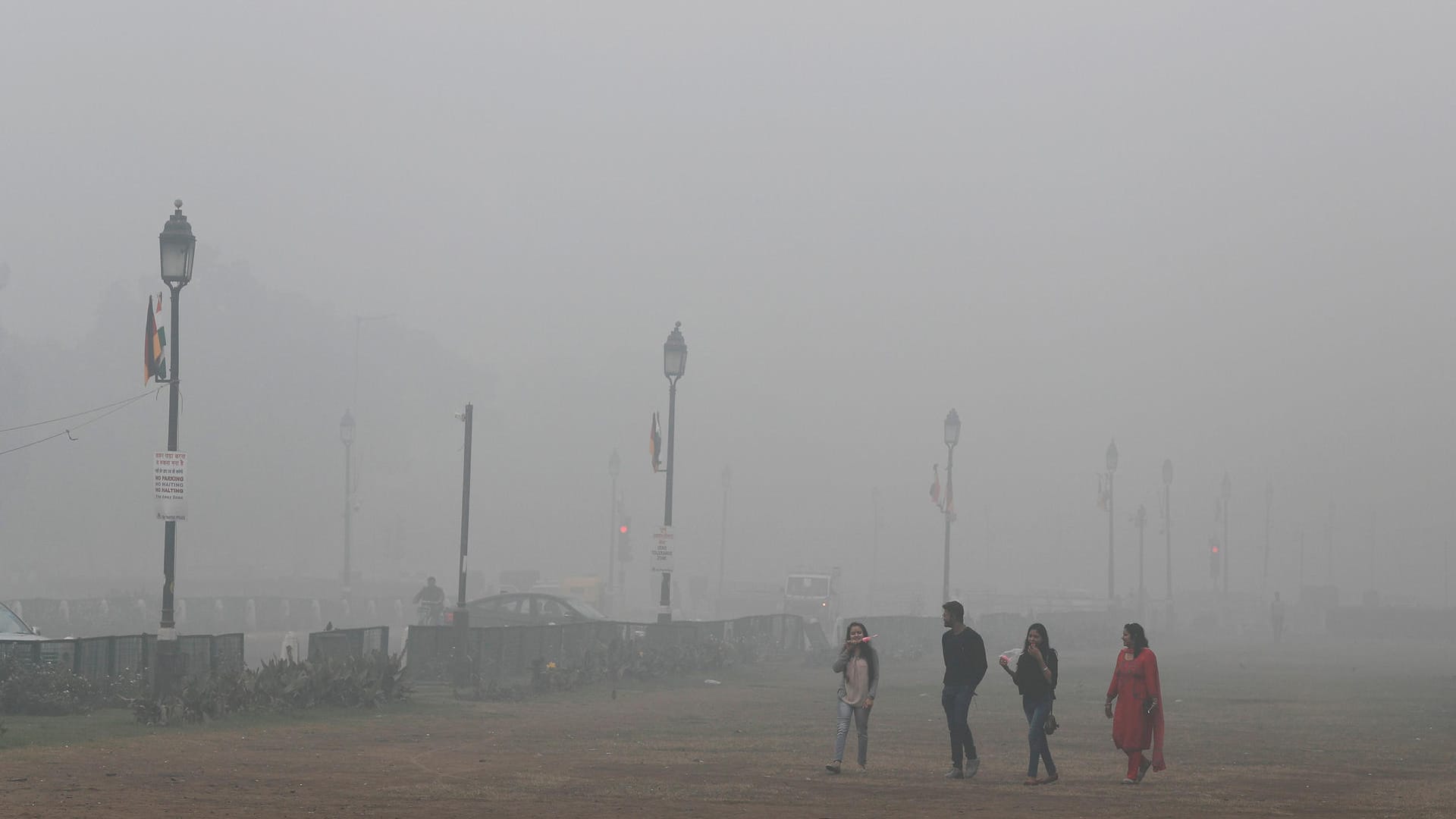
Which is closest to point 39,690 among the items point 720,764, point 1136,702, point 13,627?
point 13,627

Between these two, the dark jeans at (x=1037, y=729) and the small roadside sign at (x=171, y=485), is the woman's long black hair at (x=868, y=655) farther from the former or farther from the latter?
the small roadside sign at (x=171, y=485)

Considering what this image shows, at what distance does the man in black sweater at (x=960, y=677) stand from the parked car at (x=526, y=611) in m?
22.5

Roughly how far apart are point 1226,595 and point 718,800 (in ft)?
284

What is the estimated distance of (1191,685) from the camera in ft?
113

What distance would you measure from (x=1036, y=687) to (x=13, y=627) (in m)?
14.5

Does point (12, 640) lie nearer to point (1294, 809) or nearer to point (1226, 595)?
point (1294, 809)

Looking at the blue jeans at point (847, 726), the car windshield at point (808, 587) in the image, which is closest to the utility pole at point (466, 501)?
the blue jeans at point (847, 726)

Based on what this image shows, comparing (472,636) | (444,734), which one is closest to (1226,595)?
(472,636)

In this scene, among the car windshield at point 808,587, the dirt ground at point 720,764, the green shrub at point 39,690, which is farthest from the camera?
the car windshield at point 808,587

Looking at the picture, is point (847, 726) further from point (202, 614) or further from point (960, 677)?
point (202, 614)

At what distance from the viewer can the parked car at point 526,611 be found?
3800 centimetres

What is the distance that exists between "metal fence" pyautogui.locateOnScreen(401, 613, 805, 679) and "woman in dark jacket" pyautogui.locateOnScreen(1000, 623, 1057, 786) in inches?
558

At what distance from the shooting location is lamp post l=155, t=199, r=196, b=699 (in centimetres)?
2128

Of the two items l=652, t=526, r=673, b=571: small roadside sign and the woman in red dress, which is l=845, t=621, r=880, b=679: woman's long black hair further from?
l=652, t=526, r=673, b=571: small roadside sign
